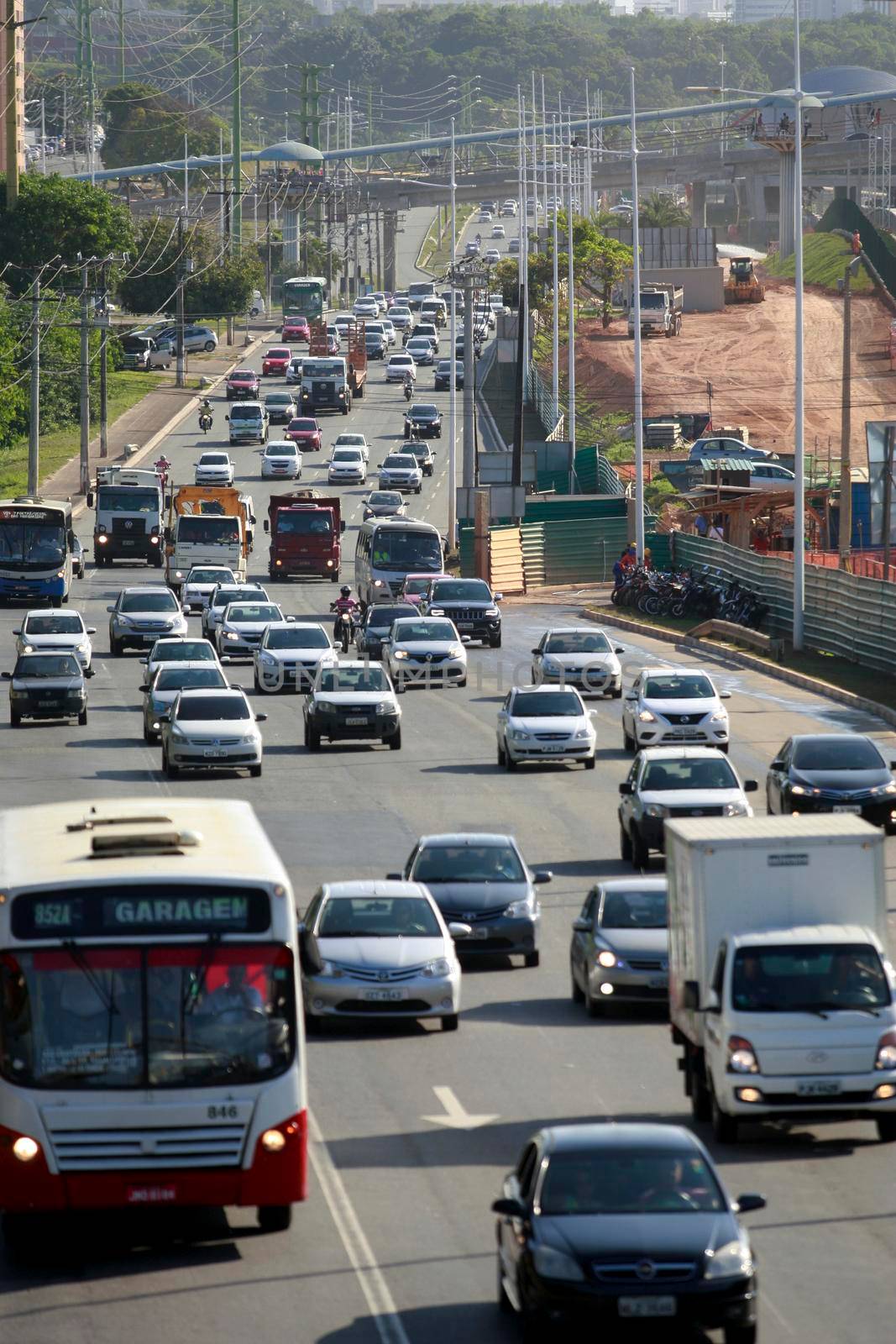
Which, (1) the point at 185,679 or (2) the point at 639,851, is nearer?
(2) the point at 639,851

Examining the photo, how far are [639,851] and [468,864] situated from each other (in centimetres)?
461

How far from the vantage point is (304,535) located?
73375 millimetres

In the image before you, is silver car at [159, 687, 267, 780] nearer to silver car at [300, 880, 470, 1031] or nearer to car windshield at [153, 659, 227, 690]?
car windshield at [153, 659, 227, 690]

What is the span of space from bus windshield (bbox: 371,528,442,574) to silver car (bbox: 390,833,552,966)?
38163mm

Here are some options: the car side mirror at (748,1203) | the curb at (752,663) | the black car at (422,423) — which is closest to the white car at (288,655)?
the curb at (752,663)

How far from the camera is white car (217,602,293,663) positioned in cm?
5306

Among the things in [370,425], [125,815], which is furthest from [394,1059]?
[370,425]

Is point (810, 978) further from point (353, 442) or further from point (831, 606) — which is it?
point (353, 442)

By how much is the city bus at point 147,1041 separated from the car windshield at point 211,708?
23485 mm

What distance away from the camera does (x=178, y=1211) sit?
1505 centimetres

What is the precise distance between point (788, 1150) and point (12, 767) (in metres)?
23.3

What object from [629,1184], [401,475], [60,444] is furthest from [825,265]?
[629,1184]

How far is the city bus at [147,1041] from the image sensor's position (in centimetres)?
1335

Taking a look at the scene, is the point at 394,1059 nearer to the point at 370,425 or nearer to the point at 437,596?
the point at 437,596
